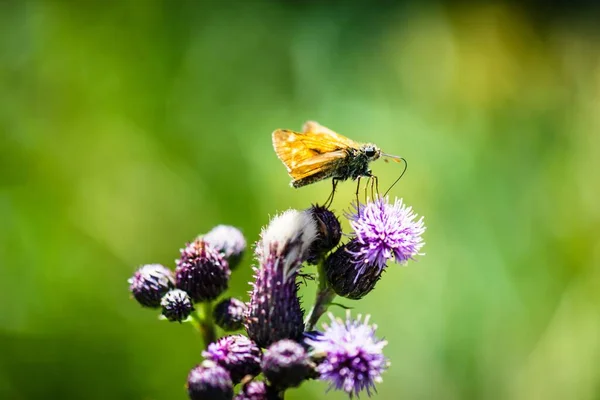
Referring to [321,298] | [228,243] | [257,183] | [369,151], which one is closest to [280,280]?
[321,298]

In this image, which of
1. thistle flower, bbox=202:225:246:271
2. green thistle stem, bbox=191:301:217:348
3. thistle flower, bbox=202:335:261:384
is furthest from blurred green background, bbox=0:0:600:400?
thistle flower, bbox=202:335:261:384

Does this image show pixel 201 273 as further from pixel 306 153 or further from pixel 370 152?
pixel 370 152

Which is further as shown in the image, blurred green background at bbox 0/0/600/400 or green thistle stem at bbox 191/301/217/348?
blurred green background at bbox 0/0/600/400

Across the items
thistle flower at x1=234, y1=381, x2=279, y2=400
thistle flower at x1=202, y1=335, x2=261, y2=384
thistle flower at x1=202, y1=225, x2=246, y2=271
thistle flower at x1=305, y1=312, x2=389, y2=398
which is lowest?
thistle flower at x1=234, y1=381, x2=279, y2=400

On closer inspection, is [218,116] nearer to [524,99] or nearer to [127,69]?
[127,69]

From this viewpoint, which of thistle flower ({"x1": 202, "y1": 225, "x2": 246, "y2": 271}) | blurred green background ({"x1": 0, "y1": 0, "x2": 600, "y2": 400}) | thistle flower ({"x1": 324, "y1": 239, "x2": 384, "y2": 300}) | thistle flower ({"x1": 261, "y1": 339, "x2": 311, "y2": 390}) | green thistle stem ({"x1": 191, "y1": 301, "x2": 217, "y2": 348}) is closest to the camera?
thistle flower ({"x1": 261, "y1": 339, "x2": 311, "y2": 390})

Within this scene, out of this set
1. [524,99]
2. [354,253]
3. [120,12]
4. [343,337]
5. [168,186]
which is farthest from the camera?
[524,99]

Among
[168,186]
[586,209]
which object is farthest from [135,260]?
[586,209]

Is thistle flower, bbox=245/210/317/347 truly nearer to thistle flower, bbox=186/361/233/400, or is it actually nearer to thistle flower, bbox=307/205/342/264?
thistle flower, bbox=307/205/342/264
